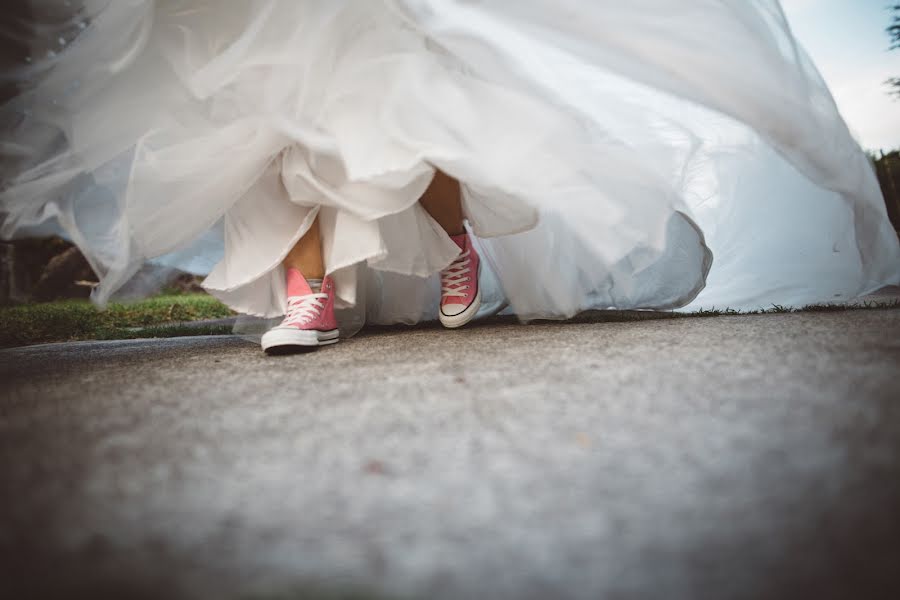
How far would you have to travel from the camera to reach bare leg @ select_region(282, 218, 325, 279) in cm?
114

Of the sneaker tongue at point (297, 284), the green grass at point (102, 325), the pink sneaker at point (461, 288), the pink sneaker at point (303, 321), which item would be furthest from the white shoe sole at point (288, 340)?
the green grass at point (102, 325)

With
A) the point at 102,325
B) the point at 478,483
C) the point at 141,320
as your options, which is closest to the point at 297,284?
the point at 478,483

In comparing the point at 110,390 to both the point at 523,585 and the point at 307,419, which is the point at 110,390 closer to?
the point at 307,419

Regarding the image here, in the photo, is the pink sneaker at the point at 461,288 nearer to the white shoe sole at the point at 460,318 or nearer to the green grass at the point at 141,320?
the white shoe sole at the point at 460,318

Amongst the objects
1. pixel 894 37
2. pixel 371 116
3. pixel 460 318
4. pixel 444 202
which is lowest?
pixel 460 318

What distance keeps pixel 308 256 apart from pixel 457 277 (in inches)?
15.4

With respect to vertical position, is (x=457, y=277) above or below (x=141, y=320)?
above

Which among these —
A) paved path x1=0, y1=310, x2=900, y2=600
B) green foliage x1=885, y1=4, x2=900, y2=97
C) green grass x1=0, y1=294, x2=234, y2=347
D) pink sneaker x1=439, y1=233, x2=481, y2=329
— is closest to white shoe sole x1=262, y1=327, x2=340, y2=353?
paved path x1=0, y1=310, x2=900, y2=600

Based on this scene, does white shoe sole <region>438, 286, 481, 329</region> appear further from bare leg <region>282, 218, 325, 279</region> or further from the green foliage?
the green foliage

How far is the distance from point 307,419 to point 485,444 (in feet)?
0.71

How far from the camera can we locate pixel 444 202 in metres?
1.23

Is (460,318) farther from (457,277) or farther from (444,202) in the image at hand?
(444,202)

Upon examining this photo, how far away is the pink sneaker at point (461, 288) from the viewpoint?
1.28 metres

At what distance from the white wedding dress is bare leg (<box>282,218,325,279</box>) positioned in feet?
0.14
